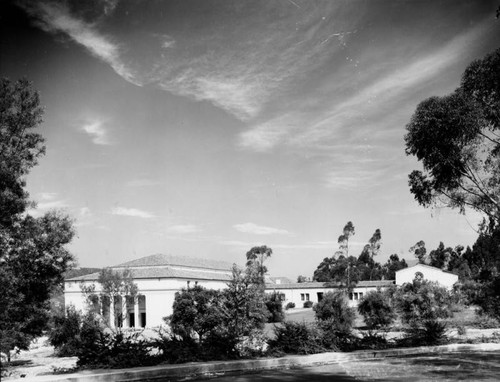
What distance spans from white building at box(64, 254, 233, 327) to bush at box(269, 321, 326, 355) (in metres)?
33.9

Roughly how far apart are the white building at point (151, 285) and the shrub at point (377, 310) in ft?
68.1

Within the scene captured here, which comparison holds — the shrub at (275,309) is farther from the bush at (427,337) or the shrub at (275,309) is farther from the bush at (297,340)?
the bush at (297,340)

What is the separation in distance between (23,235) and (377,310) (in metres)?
21.4

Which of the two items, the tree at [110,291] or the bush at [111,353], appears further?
the tree at [110,291]

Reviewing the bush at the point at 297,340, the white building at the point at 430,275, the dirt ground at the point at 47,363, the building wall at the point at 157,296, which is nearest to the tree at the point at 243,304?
the bush at the point at 297,340

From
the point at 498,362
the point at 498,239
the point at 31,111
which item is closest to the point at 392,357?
the point at 498,362

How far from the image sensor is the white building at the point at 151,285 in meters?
51.0

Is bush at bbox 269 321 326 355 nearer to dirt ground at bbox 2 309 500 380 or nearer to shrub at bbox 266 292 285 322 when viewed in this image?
dirt ground at bbox 2 309 500 380

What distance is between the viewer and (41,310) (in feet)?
54.4

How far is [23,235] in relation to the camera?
15.6 metres

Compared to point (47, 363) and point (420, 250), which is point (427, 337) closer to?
point (47, 363)

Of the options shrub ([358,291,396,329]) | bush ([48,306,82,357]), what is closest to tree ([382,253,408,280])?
shrub ([358,291,396,329])

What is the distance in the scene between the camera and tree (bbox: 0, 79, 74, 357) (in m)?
14.0

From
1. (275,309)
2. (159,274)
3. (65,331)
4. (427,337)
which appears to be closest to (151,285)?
(159,274)
